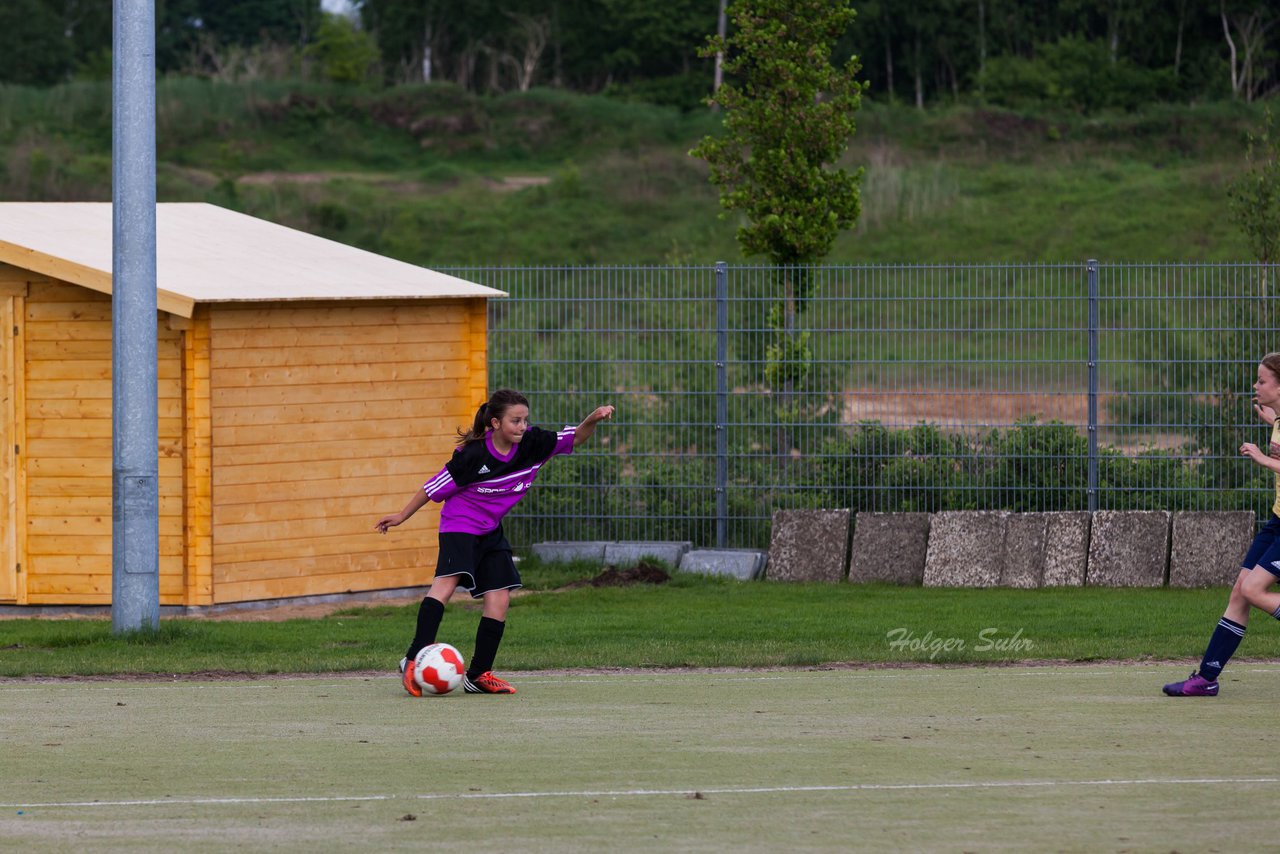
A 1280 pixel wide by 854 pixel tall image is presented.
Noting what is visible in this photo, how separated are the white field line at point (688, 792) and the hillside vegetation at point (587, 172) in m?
27.3

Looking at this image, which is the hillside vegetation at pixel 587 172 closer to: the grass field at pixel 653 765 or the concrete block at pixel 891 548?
the concrete block at pixel 891 548

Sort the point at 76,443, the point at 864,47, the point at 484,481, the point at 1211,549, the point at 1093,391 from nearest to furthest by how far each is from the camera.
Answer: the point at 484,481 < the point at 76,443 < the point at 1211,549 < the point at 1093,391 < the point at 864,47

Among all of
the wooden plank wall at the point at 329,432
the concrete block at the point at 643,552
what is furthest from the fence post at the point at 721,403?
the wooden plank wall at the point at 329,432

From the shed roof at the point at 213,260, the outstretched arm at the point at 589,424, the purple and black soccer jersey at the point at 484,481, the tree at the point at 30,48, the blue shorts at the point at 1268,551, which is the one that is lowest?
the blue shorts at the point at 1268,551

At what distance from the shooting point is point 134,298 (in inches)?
476

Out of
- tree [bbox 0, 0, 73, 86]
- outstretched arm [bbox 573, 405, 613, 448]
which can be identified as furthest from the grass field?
tree [bbox 0, 0, 73, 86]

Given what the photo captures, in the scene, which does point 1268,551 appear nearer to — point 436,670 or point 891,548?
point 436,670

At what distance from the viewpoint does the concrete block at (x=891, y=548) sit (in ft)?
51.1

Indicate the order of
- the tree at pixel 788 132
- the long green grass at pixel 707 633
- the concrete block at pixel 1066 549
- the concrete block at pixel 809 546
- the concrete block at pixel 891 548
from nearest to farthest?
the long green grass at pixel 707 633
the concrete block at pixel 1066 549
the concrete block at pixel 891 548
the concrete block at pixel 809 546
the tree at pixel 788 132

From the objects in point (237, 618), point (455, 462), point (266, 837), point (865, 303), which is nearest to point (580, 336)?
point (865, 303)

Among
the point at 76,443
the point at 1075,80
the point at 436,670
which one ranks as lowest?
the point at 436,670

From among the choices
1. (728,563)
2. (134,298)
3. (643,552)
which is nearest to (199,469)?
(134,298)

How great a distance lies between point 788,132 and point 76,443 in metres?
7.19

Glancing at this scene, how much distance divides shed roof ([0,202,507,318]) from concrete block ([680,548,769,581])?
9.17 feet
